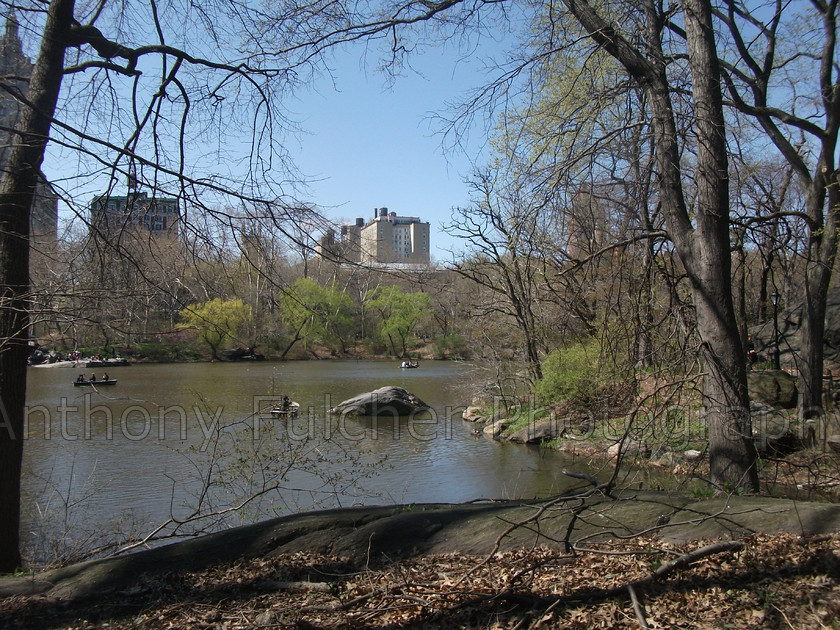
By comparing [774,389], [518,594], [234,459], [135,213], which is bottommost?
[234,459]

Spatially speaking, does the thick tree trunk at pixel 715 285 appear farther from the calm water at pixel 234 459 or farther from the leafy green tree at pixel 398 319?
the leafy green tree at pixel 398 319

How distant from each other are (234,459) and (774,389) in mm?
10831

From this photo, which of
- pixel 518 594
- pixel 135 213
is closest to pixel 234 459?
pixel 135 213

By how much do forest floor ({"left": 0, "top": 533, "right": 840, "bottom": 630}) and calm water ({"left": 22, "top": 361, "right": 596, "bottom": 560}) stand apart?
256 centimetres

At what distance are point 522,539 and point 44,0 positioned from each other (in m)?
5.85

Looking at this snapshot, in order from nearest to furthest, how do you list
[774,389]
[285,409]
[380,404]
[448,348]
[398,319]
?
[774,389], [285,409], [380,404], [398,319], [448,348]

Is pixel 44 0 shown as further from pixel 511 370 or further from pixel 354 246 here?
pixel 511 370

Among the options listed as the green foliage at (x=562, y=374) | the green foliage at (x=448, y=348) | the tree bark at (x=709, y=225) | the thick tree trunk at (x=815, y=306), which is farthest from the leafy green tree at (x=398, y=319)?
the tree bark at (x=709, y=225)

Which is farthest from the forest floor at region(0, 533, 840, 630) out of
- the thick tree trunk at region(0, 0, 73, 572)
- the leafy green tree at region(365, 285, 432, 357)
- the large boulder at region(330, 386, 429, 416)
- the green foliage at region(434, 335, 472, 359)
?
the green foliage at region(434, 335, 472, 359)

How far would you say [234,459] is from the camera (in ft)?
38.0

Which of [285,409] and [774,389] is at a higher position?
[774,389]

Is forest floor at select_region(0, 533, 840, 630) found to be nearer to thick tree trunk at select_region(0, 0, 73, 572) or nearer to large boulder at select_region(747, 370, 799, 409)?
thick tree trunk at select_region(0, 0, 73, 572)

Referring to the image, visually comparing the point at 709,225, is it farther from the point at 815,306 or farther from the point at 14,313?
the point at 815,306

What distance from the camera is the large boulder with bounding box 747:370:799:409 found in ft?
42.7
